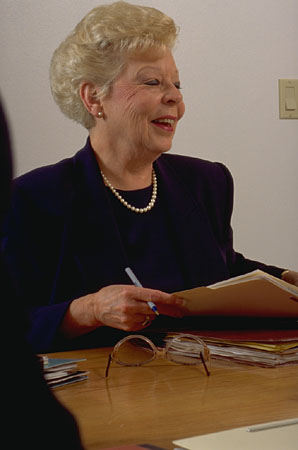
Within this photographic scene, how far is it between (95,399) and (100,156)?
98 centimetres

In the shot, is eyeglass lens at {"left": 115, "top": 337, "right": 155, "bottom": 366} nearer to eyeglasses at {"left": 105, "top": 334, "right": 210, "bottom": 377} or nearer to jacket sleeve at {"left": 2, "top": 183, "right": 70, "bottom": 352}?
eyeglasses at {"left": 105, "top": 334, "right": 210, "bottom": 377}

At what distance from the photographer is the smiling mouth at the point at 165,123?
1820mm

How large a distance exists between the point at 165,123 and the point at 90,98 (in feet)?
0.71

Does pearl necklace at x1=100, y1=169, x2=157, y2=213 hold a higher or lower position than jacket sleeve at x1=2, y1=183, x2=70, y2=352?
higher

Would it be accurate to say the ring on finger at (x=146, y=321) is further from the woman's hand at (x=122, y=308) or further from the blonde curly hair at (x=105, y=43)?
the blonde curly hair at (x=105, y=43)

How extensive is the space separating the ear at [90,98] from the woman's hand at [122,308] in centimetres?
67

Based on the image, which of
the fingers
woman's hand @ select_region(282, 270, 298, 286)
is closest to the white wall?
woman's hand @ select_region(282, 270, 298, 286)

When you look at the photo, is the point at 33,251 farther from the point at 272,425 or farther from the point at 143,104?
the point at 272,425

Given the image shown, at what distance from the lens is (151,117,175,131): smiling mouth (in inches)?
71.7

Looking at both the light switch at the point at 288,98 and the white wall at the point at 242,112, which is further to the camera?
the light switch at the point at 288,98

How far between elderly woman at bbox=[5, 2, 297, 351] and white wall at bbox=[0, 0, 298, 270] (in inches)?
25.1

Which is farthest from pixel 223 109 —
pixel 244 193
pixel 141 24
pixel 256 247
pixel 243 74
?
pixel 141 24

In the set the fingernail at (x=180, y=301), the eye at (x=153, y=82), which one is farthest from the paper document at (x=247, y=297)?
the eye at (x=153, y=82)

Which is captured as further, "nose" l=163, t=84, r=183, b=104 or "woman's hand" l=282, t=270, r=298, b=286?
"nose" l=163, t=84, r=183, b=104
